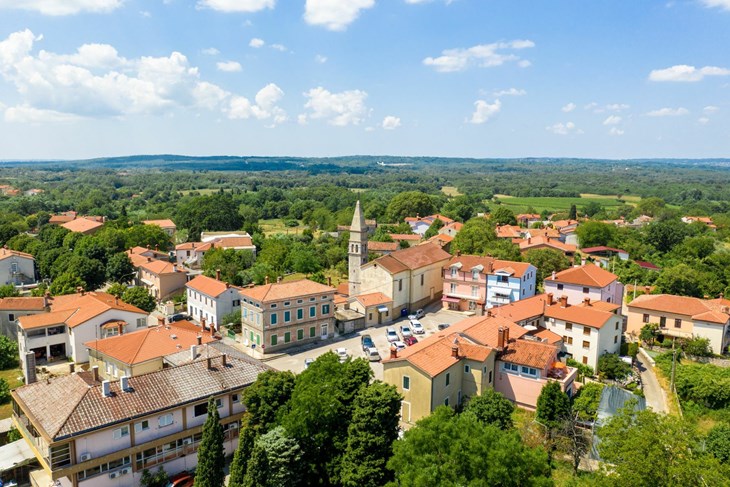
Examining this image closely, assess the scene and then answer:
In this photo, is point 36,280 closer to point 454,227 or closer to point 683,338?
point 454,227

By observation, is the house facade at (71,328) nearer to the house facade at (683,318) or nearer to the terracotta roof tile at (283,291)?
the terracotta roof tile at (283,291)

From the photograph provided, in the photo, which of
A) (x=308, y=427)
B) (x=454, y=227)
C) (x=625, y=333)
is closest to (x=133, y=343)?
(x=308, y=427)

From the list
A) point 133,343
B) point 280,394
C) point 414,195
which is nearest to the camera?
point 280,394

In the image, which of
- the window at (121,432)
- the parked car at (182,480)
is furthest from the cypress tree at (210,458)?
the window at (121,432)

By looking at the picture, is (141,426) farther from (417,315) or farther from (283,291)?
(417,315)

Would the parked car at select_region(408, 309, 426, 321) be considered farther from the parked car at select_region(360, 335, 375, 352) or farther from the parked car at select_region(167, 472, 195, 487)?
the parked car at select_region(167, 472, 195, 487)

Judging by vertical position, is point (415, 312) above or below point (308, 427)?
below

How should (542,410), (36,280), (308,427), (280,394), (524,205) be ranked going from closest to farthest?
(308,427), (280,394), (542,410), (36,280), (524,205)
